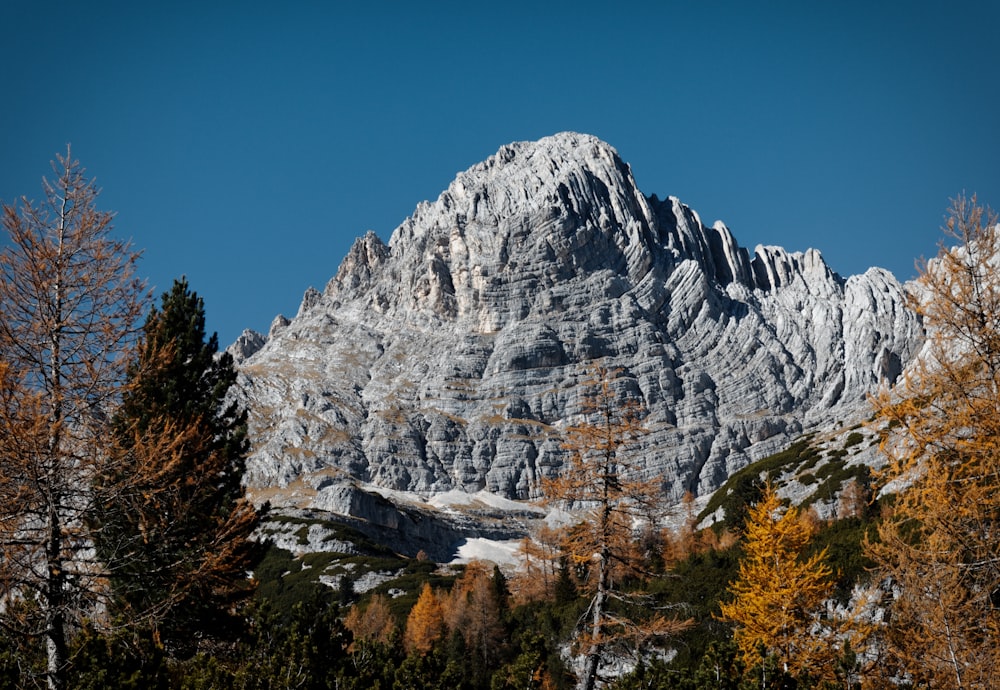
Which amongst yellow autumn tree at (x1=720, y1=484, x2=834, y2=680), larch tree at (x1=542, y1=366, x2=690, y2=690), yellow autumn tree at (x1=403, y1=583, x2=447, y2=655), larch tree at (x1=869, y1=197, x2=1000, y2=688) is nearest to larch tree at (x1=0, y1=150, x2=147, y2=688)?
larch tree at (x1=542, y1=366, x2=690, y2=690)

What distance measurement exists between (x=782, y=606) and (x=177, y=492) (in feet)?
67.9

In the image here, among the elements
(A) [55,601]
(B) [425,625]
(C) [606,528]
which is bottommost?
(B) [425,625]

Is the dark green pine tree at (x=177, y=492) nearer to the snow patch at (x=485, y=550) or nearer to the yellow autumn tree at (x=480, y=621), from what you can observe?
the yellow autumn tree at (x=480, y=621)

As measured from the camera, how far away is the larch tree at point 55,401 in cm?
1043

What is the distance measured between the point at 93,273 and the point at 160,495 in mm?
4086

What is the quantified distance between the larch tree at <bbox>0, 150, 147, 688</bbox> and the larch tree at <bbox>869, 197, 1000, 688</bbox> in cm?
1286

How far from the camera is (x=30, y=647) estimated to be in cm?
Result: 1093

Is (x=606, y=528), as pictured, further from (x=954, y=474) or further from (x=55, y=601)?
(x=55, y=601)

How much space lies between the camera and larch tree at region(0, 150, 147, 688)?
34.2 feet

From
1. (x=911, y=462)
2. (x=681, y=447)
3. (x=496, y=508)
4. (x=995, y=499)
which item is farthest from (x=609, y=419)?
(x=681, y=447)

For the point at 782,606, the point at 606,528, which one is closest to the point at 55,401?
the point at 606,528

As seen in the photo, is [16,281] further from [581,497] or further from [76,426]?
[581,497]

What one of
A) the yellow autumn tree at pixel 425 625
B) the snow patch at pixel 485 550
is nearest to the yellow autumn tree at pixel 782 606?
the yellow autumn tree at pixel 425 625

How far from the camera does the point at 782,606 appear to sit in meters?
24.7
